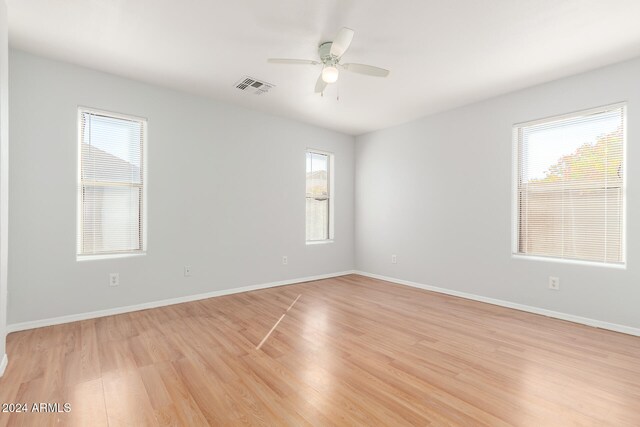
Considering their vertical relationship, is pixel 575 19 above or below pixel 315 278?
above

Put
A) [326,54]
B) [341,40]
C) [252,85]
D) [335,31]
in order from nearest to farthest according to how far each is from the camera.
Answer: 1. [341,40]
2. [335,31]
3. [326,54]
4. [252,85]

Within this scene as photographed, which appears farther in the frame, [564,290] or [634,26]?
[564,290]

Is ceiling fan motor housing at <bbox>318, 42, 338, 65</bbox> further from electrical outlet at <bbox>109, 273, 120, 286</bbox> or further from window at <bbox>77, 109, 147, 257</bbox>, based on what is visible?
electrical outlet at <bbox>109, 273, 120, 286</bbox>

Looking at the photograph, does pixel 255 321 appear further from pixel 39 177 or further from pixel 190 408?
pixel 39 177

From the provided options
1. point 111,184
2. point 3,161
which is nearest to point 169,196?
point 111,184

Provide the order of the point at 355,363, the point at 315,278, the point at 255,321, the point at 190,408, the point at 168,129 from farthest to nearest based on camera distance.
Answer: the point at 315,278, the point at 168,129, the point at 255,321, the point at 355,363, the point at 190,408

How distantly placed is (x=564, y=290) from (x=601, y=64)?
239 cm

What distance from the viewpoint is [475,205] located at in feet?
13.3

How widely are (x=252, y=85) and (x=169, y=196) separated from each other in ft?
5.61

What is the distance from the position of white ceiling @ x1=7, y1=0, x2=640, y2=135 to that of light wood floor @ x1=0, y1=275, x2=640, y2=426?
2683 millimetres

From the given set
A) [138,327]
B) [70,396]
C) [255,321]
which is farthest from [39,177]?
[255,321]

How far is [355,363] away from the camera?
89.7 inches

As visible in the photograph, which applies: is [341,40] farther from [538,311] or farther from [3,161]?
[538,311]

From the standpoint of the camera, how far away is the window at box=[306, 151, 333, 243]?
529 cm
